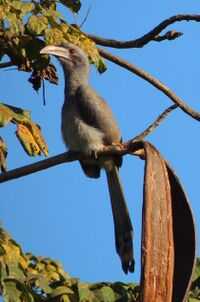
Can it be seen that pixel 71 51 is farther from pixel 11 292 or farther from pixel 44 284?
pixel 11 292

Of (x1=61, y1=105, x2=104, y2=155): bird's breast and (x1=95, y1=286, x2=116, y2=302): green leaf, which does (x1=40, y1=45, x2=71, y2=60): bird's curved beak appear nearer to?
(x1=61, y1=105, x2=104, y2=155): bird's breast

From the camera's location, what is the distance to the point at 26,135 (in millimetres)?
4047

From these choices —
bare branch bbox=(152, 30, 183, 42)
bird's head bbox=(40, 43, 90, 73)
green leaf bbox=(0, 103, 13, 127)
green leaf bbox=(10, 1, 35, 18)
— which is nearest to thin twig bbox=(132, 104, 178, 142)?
green leaf bbox=(0, 103, 13, 127)

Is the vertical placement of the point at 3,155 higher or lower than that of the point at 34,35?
lower

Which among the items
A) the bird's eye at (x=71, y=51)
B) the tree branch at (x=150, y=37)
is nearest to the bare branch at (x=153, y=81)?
the tree branch at (x=150, y=37)

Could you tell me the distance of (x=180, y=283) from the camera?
2.13 m

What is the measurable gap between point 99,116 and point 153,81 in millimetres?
712

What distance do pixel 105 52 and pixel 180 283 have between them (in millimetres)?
3651

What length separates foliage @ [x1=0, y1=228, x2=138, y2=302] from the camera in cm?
318

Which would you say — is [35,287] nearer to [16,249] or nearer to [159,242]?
[16,249]

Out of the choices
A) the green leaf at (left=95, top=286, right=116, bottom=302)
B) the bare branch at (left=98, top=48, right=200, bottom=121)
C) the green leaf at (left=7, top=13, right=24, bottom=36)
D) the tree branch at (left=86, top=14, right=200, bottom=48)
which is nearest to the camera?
the green leaf at (left=95, top=286, right=116, bottom=302)

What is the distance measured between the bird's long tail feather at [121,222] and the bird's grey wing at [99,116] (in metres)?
0.27

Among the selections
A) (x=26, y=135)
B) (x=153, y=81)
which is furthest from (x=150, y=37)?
(x=26, y=135)

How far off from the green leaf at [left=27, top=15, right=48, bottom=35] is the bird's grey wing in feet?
4.88
